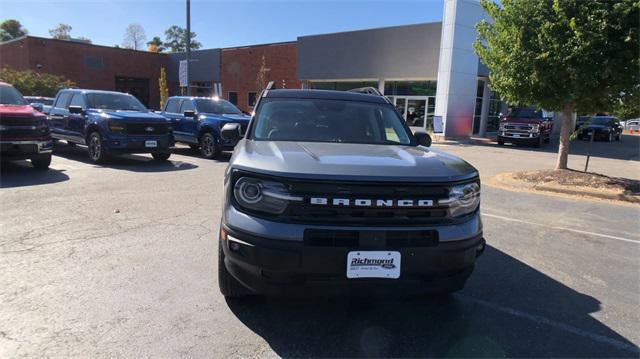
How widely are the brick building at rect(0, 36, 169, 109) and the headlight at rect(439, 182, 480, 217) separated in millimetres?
39582

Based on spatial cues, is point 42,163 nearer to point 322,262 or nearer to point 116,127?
point 116,127

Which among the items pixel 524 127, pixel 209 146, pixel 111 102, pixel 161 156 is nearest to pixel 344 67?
pixel 524 127

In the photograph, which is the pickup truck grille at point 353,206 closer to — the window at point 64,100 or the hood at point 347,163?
the hood at point 347,163

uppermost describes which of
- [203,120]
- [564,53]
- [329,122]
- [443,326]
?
[564,53]

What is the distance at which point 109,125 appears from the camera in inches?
415

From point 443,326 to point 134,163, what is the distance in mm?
10076

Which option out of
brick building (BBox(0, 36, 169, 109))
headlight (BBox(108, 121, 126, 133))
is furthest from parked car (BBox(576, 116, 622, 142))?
brick building (BBox(0, 36, 169, 109))

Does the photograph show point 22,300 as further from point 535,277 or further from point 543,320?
point 535,277

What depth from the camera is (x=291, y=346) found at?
297cm

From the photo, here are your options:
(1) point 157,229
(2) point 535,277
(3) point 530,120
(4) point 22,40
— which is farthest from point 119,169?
(4) point 22,40

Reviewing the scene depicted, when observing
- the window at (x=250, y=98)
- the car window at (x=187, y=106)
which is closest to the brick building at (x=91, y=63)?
the window at (x=250, y=98)

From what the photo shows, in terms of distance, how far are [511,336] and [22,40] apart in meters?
42.0

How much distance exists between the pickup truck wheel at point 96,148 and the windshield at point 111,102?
0.93 meters

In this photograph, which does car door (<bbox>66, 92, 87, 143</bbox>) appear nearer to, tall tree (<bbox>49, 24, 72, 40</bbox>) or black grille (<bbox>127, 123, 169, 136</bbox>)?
black grille (<bbox>127, 123, 169, 136</bbox>)
